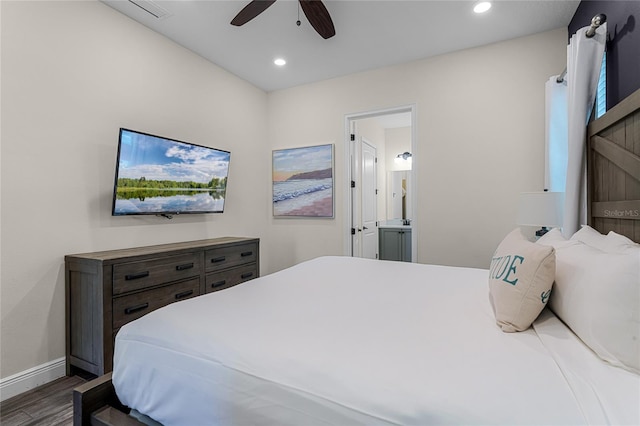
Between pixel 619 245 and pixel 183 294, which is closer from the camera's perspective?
pixel 619 245

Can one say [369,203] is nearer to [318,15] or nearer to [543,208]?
[543,208]

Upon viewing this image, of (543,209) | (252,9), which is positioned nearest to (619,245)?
(543,209)

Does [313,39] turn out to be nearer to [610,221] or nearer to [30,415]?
[610,221]

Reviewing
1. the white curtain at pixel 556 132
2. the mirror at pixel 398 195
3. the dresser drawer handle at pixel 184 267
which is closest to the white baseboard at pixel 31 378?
the dresser drawer handle at pixel 184 267

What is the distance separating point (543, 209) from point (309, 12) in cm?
232

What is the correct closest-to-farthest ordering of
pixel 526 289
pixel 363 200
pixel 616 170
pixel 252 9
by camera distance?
pixel 526 289
pixel 616 170
pixel 252 9
pixel 363 200

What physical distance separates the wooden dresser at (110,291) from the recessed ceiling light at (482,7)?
319cm

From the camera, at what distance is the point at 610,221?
1704mm

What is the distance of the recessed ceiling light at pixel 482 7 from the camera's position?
2514mm

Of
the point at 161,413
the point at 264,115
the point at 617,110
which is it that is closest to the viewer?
the point at 161,413

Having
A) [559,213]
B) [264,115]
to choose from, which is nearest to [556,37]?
[559,213]

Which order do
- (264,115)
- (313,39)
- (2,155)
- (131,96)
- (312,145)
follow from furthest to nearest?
(264,115) < (312,145) < (313,39) < (131,96) < (2,155)

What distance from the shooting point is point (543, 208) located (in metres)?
2.39

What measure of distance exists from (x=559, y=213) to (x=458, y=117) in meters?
1.45
